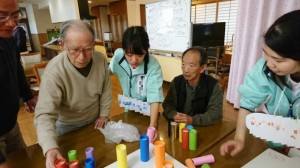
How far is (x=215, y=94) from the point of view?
4.36 feet

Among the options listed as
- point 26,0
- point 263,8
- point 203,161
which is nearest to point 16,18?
point 203,161

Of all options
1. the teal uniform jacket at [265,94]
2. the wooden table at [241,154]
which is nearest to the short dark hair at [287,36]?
the teal uniform jacket at [265,94]

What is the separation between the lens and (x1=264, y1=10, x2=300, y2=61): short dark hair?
2.18 feet

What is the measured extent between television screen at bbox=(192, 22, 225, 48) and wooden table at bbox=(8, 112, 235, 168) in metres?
2.97

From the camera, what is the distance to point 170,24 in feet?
12.2

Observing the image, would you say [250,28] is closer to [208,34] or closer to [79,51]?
[208,34]

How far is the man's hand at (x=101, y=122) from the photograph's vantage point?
1.17 meters

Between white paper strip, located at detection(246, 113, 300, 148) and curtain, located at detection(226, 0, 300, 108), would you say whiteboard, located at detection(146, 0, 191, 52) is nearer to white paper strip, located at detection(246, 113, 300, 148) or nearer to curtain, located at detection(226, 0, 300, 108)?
curtain, located at detection(226, 0, 300, 108)

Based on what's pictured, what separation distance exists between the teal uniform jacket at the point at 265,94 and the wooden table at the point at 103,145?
0.25 meters

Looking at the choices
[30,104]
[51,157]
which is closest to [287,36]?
[51,157]

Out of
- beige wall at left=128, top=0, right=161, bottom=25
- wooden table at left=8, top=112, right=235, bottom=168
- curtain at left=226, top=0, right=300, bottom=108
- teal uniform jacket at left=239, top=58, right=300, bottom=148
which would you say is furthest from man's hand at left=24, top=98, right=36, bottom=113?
beige wall at left=128, top=0, right=161, bottom=25

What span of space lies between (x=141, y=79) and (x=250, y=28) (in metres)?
2.05

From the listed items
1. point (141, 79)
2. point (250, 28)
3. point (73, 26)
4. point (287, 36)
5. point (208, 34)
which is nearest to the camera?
point (287, 36)

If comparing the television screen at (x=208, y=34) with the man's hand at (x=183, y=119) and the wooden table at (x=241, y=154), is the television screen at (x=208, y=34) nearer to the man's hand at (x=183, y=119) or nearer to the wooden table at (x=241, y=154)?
the man's hand at (x=183, y=119)
